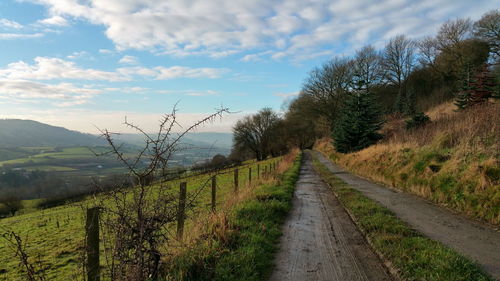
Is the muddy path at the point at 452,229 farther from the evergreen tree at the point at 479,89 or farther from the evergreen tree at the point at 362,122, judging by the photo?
the evergreen tree at the point at 479,89

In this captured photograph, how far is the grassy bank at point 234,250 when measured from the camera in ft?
13.6

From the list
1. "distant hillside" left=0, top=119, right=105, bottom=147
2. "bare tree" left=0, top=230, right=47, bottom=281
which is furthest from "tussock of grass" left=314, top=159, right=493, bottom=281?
"distant hillside" left=0, top=119, right=105, bottom=147

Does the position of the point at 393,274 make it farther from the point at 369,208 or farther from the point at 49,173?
the point at 49,173

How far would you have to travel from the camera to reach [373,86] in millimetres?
46562

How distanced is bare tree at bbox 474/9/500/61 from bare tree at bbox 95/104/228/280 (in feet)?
150

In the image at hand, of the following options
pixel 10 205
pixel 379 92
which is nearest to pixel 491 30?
pixel 379 92

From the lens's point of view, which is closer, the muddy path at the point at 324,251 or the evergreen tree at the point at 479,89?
Result: the muddy path at the point at 324,251

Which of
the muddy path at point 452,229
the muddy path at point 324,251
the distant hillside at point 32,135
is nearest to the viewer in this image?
the muddy path at point 324,251

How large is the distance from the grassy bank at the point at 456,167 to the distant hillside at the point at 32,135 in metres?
152

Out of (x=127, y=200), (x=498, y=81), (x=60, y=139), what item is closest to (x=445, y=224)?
(x=127, y=200)

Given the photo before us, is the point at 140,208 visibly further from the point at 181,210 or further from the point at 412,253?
the point at 412,253

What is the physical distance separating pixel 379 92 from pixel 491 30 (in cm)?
1634

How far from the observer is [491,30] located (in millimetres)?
34688

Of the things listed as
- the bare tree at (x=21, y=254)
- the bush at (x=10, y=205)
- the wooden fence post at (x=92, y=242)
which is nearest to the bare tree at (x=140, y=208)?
the wooden fence post at (x=92, y=242)
